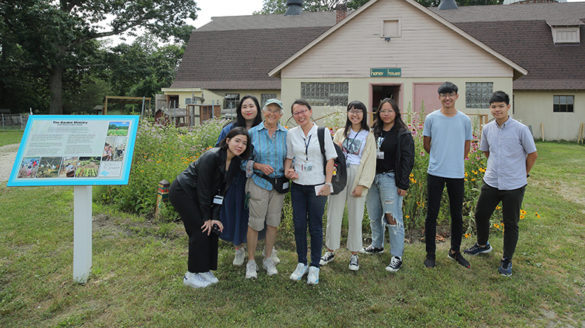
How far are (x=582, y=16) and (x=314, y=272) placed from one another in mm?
28879

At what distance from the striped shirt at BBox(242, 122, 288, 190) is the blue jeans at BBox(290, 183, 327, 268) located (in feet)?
0.86

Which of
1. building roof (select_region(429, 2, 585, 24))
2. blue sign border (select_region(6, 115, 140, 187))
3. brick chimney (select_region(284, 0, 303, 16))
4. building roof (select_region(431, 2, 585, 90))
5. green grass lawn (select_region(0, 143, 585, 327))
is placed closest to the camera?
green grass lawn (select_region(0, 143, 585, 327))

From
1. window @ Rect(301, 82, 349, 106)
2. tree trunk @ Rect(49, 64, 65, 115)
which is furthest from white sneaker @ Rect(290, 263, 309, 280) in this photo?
tree trunk @ Rect(49, 64, 65, 115)

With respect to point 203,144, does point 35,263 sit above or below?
below

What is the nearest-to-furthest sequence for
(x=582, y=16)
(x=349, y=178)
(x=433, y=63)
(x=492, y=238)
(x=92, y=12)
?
(x=349, y=178) < (x=492, y=238) < (x=433, y=63) < (x=582, y=16) < (x=92, y=12)

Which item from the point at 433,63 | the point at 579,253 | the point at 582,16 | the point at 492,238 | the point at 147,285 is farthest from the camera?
the point at 582,16

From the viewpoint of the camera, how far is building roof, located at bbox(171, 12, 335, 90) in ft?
70.7

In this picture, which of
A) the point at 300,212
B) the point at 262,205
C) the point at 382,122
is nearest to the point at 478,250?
the point at 382,122

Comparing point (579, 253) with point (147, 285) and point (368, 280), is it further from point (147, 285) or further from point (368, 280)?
point (147, 285)

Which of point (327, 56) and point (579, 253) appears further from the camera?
point (327, 56)

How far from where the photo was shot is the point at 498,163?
4.04 meters

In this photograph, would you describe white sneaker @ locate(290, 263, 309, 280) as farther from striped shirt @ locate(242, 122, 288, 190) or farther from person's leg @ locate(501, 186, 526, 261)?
person's leg @ locate(501, 186, 526, 261)

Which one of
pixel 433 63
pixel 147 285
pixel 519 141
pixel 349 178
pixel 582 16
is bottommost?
pixel 147 285

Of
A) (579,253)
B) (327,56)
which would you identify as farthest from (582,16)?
(579,253)
